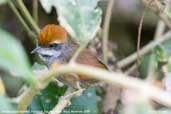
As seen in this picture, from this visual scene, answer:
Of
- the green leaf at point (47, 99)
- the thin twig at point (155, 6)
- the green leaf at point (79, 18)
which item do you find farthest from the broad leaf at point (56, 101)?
the green leaf at point (79, 18)

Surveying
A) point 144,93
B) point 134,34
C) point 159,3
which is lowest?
point 134,34

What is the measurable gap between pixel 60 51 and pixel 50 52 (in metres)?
0.09

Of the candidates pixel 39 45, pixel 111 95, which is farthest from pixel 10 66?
pixel 111 95

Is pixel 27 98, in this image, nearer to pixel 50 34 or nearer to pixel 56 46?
pixel 50 34

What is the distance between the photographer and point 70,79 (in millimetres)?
2021

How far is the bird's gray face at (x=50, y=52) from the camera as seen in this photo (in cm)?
216

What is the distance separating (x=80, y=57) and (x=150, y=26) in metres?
1.55

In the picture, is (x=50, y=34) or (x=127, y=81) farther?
(x=50, y=34)

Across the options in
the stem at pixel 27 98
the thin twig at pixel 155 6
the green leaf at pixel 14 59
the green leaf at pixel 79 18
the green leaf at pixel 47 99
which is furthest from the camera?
the thin twig at pixel 155 6

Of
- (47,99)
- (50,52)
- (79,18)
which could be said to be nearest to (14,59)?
(79,18)

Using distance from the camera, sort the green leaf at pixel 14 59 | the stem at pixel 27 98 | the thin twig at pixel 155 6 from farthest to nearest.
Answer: the thin twig at pixel 155 6 < the stem at pixel 27 98 < the green leaf at pixel 14 59

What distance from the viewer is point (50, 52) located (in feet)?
7.50

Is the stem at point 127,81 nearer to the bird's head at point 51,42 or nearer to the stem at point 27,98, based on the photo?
the stem at point 27,98

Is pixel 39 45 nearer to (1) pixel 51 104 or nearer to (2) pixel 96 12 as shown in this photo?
(1) pixel 51 104
